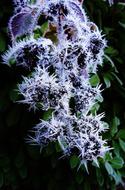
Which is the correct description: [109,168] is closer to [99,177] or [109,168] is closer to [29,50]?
[99,177]

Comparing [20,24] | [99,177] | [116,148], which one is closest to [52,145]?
[99,177]

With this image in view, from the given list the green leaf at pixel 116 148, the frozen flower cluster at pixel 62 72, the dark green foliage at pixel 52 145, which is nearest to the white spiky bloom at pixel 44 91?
the frozen flower cluster at pixel 62 72

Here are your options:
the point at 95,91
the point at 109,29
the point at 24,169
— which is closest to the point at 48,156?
the point at 24,169

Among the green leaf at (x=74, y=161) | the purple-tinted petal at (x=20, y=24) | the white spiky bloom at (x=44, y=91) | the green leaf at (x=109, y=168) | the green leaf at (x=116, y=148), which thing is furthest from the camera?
the green leaf at (x=116, y=148)

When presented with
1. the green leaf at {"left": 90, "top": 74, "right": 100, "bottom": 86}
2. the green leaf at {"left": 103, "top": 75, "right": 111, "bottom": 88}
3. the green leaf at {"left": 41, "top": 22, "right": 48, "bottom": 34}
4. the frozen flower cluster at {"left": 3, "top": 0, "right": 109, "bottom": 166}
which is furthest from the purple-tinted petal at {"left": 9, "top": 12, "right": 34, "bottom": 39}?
the green leaf at {"left": 103, "top": 75, "right": 111, "bottom": 88}

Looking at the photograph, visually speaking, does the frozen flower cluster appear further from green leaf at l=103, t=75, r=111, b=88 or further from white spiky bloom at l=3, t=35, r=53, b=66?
green leaf at l=103, t=75, r=111, b=88

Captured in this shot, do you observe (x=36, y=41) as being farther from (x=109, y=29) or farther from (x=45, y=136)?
(x=109, y=29)

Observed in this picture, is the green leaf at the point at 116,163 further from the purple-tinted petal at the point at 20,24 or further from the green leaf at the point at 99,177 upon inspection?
the purple-tinted petal at the point at 20,24
